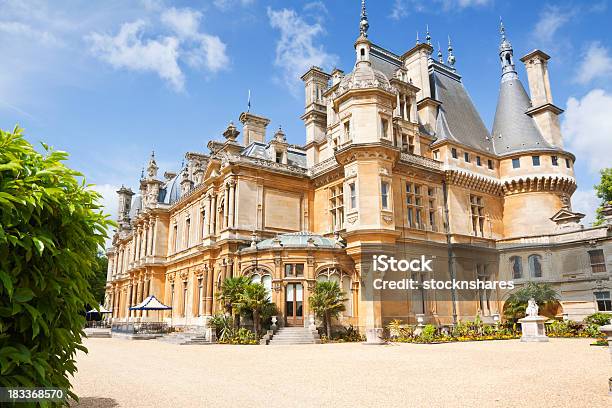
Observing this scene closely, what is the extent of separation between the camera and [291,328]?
23.8m

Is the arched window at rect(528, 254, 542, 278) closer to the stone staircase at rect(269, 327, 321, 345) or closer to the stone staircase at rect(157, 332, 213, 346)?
the stone staircase at rect(269, 327, 321, 345)

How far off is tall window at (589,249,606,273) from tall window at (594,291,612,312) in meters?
1.44

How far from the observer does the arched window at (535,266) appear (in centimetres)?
3080

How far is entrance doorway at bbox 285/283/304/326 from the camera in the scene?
975 inches

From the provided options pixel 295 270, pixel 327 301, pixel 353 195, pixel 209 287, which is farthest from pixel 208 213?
pixel 327 301

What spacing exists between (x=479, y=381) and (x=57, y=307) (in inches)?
342

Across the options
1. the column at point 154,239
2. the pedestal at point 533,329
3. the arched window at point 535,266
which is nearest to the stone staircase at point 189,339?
the column at point 154,239

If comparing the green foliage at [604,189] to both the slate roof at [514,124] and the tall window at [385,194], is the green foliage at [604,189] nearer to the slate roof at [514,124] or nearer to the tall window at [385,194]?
the slate roof at [514,124]

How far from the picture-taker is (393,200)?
86.5ft

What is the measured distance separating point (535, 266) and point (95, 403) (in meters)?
30.1

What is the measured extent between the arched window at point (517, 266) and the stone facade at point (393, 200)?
7cm

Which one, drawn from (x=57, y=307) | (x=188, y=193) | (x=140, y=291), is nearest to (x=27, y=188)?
(x=57, y=307)

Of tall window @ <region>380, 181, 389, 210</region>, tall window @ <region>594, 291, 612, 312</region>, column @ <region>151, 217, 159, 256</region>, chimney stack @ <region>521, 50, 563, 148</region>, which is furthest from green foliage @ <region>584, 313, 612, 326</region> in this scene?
column @ <region>151, 217, 159, 256</region>

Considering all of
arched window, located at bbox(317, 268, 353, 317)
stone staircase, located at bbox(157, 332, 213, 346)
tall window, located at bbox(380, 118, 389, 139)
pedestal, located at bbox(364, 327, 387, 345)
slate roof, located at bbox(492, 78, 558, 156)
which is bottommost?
stone staircase, located at bbox(157, 332, 213, 346)
